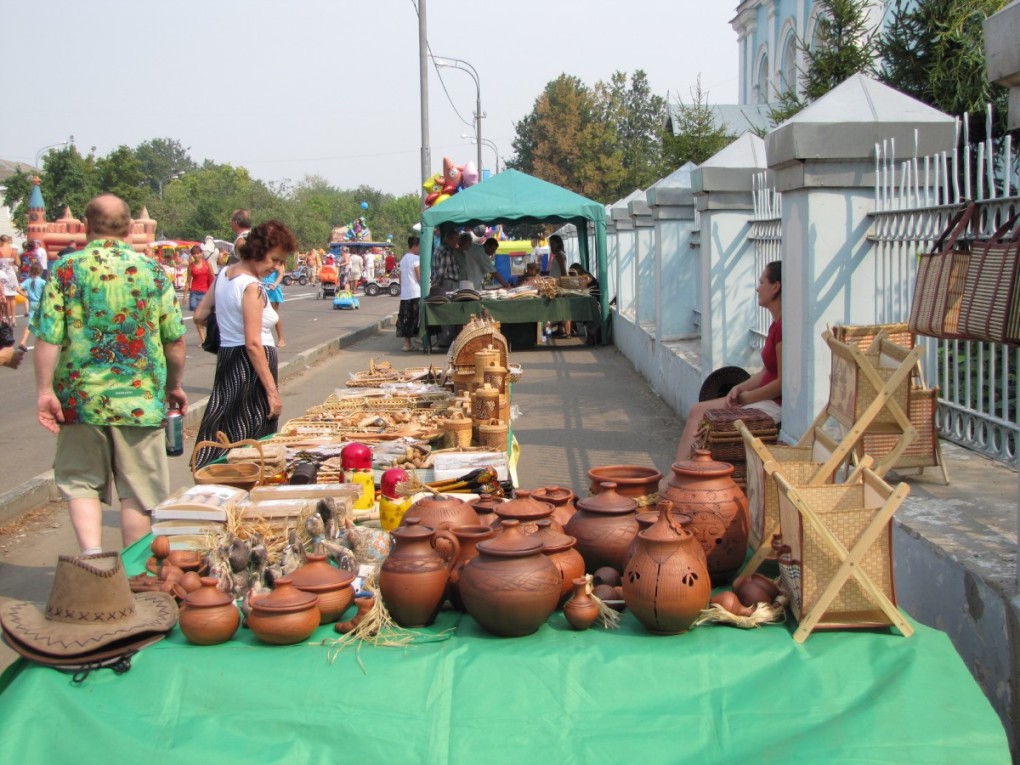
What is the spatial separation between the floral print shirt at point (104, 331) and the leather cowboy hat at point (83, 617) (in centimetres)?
147

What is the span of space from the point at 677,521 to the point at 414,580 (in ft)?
2.86

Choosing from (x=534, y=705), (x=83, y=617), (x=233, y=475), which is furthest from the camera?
(x=233, y=475)

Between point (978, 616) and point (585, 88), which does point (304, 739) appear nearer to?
point (978, 616)

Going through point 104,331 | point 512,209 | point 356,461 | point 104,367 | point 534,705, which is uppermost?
point 512,209

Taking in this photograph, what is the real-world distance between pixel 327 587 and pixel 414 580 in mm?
309

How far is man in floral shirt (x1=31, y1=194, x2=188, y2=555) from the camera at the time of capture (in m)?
4.62

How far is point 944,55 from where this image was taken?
10312 mm

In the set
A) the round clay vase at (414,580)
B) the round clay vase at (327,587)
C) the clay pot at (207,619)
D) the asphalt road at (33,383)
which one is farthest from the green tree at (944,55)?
the clay pot at (207,619)

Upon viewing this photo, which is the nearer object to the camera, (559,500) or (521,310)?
(559,500)

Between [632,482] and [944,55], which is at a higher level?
[944,55]

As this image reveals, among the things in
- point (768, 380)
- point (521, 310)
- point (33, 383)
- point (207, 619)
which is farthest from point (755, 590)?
point (521, 310)

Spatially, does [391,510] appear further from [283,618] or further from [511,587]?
[511,587]

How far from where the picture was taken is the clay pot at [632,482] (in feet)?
13.5

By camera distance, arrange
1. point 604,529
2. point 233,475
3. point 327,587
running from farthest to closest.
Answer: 1. point 233,475
2. point 604,529
3. point 327,587
